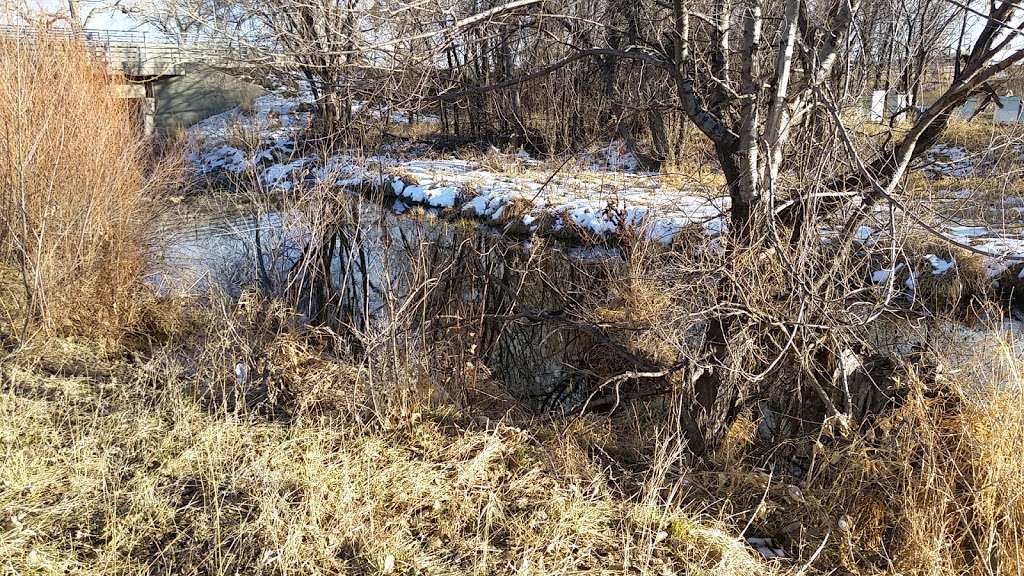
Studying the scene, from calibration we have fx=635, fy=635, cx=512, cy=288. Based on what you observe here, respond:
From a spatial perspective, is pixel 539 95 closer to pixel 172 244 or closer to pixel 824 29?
pixel 172 244

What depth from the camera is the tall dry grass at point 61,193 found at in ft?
17.8

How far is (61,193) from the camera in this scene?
5.84 meters

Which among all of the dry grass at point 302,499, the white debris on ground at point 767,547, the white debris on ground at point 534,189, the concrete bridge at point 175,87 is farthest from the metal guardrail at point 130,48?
the white debris on ground at point 767,547

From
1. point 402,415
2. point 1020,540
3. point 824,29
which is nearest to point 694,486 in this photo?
point 1020,540

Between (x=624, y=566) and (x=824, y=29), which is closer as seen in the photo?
(x=624, y=566)

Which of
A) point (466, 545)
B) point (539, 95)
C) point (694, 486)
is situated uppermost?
point (539, 95)

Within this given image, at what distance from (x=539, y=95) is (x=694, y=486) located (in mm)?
14139

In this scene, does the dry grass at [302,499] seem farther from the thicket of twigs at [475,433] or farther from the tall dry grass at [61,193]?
the tall dry grass at [61,193]

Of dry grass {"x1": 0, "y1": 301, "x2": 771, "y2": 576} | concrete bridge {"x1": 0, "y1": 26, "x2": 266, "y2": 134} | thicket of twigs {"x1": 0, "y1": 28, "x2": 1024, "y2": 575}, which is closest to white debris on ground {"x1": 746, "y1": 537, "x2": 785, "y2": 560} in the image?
thicket of twigs {"x1": 0, "y1": 28, "x2": 1024, "y2": 575}

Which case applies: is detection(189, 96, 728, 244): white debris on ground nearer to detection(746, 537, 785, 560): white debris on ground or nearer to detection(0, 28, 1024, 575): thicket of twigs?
detection(0, 28, 1024, 575): thicket of twigs

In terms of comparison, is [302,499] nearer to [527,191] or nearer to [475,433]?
[475,433]

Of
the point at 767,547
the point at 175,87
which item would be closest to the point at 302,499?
the point at 767,547

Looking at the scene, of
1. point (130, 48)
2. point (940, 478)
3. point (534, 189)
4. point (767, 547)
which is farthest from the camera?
point (130, 48)

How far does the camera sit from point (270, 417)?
407 centimetres
